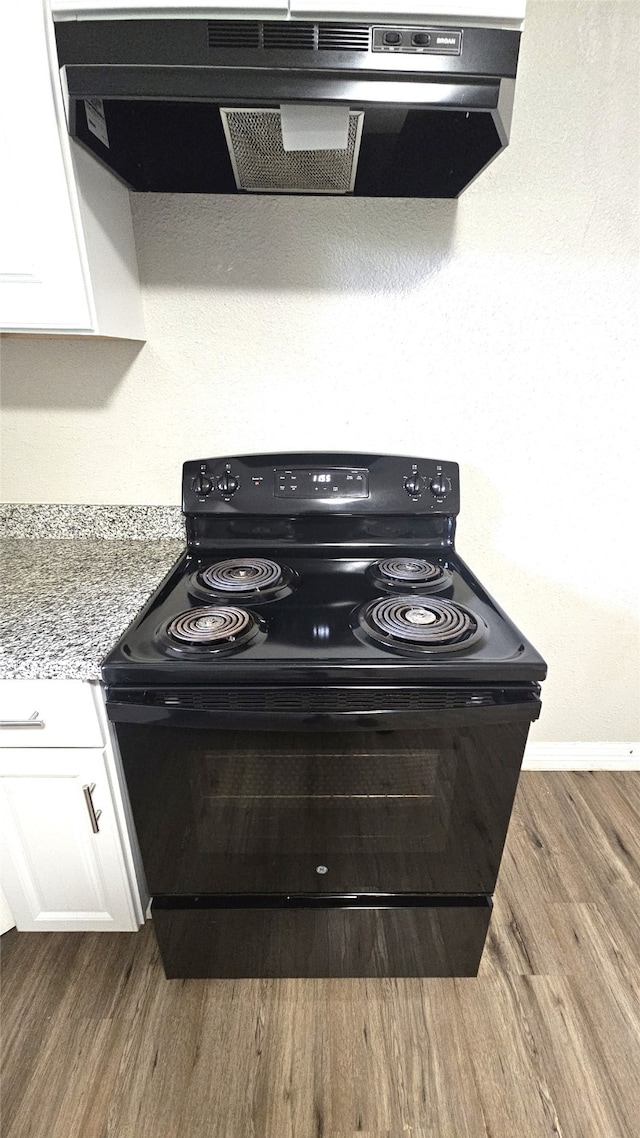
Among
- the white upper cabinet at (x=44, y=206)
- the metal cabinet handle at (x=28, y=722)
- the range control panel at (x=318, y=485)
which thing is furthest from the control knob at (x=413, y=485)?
the metal cabinet handle at (x=28, y=722)

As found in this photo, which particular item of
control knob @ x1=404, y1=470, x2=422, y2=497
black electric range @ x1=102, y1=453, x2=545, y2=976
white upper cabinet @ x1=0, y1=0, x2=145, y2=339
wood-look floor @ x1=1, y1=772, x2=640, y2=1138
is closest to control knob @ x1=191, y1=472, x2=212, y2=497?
black electric range @ x1=102, y1=453, x2=545, y2=976

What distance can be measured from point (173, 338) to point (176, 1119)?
176cm

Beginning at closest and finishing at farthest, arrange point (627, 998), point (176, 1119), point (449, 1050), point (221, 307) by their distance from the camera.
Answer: point (176, 1119), point (449, 1050), point (627, 998), point (221, 307)

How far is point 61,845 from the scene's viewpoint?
1179mm

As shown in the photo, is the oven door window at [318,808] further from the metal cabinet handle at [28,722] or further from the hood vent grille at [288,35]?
the hood vent grille at [288,35]

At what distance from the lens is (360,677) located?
96 centimetres

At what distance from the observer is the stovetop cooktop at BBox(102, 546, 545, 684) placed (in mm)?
959

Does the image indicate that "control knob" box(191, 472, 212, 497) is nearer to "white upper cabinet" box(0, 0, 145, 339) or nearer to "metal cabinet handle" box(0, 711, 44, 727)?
"white upper cabinet" box(0, 0, 145, 339)

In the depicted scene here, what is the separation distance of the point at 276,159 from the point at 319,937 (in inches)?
67.8

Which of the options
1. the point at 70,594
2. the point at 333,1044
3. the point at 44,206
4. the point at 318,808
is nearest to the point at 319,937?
the point at 333,1044

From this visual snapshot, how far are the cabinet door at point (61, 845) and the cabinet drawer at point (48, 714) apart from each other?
29 mm

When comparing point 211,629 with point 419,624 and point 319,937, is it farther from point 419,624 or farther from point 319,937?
point 319,937

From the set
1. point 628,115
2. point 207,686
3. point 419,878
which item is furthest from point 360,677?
point 628,115

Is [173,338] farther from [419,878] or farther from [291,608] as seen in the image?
[419,878]
